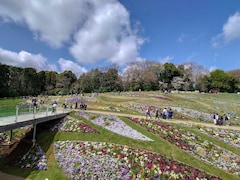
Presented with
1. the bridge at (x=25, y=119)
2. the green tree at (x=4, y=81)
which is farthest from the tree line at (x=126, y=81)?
the bridge at (x=25, y=119)

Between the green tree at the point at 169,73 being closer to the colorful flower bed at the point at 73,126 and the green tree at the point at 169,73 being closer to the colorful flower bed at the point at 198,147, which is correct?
the colorful flower bed at the point at 198,147

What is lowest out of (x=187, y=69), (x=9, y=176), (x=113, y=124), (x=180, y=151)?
(x=9, y=176)

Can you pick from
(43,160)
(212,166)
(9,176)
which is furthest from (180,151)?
(9,176)

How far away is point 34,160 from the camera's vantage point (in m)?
12.6

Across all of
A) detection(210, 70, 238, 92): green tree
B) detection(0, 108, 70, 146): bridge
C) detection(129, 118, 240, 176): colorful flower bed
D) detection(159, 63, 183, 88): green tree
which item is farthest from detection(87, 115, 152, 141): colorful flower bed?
detection(210, 70, 238, 92): green tree

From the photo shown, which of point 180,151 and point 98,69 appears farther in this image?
point 98,69

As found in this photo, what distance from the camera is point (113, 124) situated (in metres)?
17.3

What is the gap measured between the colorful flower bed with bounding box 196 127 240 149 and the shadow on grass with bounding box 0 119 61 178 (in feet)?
53.1

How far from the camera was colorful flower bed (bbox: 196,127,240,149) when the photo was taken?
1488 cm

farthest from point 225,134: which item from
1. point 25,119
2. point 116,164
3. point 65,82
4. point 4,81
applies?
point 65,82

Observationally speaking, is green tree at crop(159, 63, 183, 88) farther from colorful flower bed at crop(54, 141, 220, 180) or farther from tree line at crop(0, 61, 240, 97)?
colorful flower bed at crop(54, 141, 220, 180)

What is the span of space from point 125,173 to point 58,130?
9.32 meters

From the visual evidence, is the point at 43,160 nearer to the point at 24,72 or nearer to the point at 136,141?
the point at 136,141

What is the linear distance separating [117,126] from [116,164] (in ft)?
18.7
